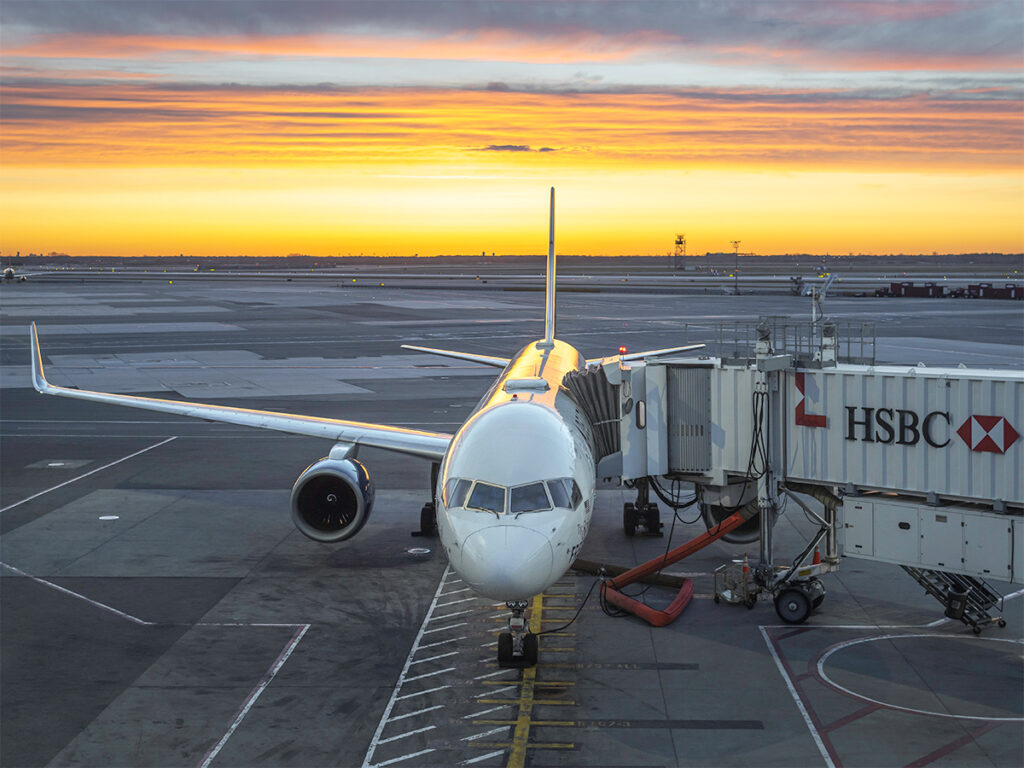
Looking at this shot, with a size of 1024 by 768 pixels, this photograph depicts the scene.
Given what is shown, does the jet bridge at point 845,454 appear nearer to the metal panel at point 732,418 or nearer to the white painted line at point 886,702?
the metal panel at point 732,418

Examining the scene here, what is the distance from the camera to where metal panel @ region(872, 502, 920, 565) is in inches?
770

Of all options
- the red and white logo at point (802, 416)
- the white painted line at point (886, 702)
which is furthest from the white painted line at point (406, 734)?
the red and white logo at point (802, 416)

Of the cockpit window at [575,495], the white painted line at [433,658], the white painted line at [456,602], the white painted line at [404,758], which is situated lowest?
the white painted line at [404,758]

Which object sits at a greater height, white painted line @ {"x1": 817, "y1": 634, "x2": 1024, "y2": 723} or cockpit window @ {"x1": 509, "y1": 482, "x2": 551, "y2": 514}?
cockpit window @ {"x1": 509, "y1": 482, "x2": 551, "y2": 514}

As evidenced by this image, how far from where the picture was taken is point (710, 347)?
69.7m

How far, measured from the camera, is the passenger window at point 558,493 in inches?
707

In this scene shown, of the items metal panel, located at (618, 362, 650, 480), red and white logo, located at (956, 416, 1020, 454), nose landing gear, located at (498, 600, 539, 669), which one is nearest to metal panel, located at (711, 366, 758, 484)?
metal panel, located at (618, 362, 650, 480)

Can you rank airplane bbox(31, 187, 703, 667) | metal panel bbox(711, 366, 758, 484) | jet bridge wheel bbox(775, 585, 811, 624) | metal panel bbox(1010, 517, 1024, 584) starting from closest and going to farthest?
airplane bbox(31, 187, 703, 667) → metal panel bbox(1010, 517, 1024, 584) → jet bridge wheel bbox(775, 585, 811, 624) → metal panel bbox(711, 366, 758, 484)

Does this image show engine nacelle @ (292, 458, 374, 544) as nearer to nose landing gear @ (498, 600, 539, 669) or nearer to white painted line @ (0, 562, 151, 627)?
white painted line @ (0, 562, 151, 627)

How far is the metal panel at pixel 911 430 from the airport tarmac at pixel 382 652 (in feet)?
11.1

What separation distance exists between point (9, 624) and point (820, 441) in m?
17.5

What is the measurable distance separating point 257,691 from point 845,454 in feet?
40.4

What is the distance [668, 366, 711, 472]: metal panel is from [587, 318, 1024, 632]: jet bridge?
0.03 m

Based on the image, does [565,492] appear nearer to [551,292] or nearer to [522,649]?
[522,649]
